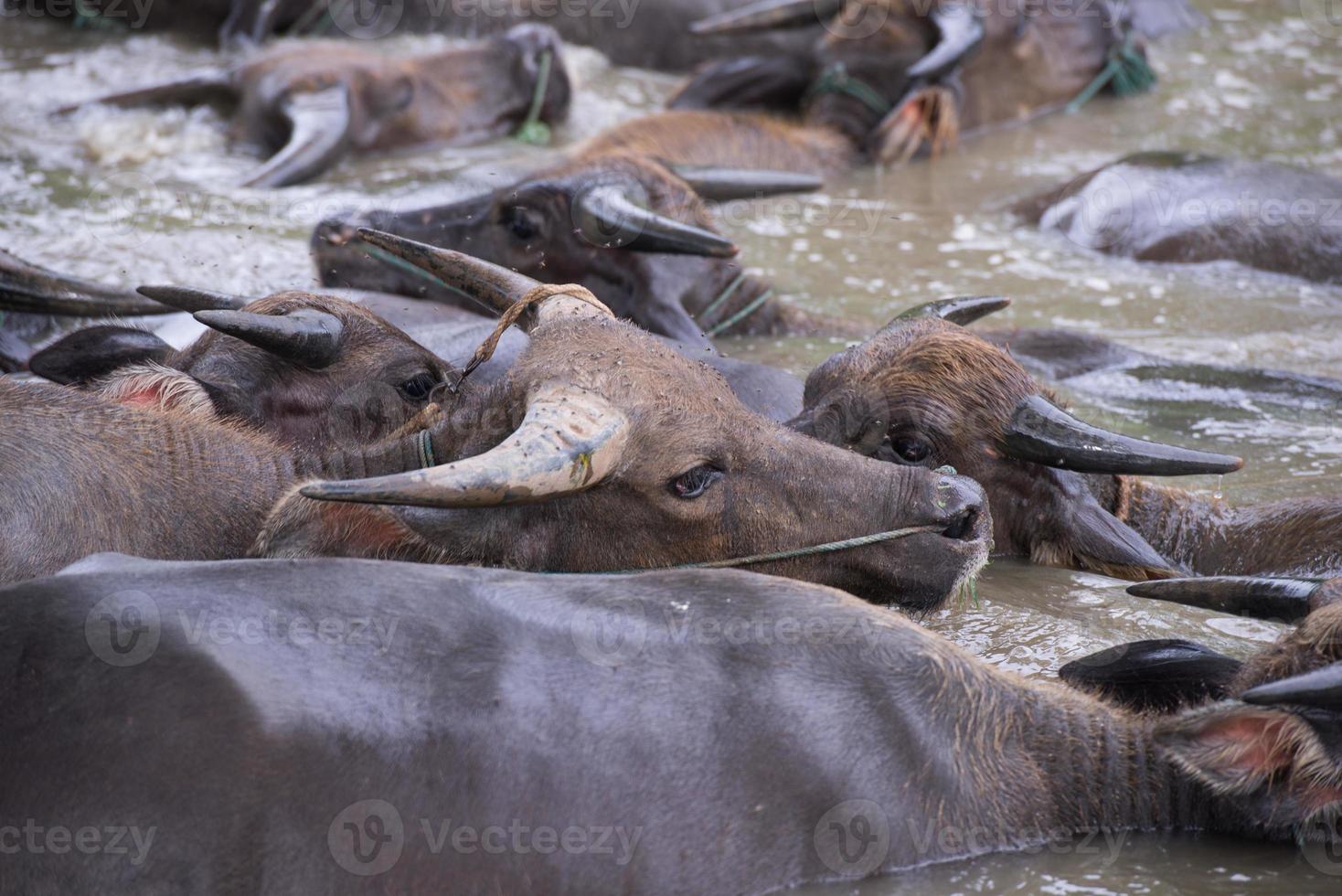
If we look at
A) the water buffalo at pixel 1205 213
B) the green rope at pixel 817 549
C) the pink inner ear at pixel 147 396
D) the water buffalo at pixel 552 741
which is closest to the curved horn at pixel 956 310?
the green rope at pixel 817 549

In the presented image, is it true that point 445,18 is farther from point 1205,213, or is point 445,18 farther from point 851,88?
point 1205,213

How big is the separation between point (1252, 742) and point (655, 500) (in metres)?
1.49

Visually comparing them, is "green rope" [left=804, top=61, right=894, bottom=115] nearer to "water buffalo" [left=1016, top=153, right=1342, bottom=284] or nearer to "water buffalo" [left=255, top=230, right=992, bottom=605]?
"water buffalo" [left=1016, top=153, right=1342, bottom=284]

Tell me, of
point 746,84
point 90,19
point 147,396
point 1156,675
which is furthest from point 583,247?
point 90,19

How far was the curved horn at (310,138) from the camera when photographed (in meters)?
9.19

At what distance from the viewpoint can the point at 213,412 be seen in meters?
4.83

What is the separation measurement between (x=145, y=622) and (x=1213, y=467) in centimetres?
281

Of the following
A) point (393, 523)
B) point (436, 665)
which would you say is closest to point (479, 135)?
point (393, 523)

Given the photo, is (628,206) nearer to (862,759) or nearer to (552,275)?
(552,275)

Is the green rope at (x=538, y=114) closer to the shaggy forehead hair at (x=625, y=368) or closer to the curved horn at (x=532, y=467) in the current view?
the shaggy forehead hair at (x=625, y=368)

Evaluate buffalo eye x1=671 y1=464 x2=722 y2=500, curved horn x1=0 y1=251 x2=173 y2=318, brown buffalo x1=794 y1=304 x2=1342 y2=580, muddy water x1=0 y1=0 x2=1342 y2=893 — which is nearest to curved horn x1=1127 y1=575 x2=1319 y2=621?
muddy water x1=0 y1=0 x2=1342 y2=893

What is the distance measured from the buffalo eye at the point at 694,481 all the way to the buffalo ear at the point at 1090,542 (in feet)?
5.09

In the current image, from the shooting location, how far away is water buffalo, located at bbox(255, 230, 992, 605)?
3938 mm

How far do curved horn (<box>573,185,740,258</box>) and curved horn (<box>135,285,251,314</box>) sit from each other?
63.4 inches
